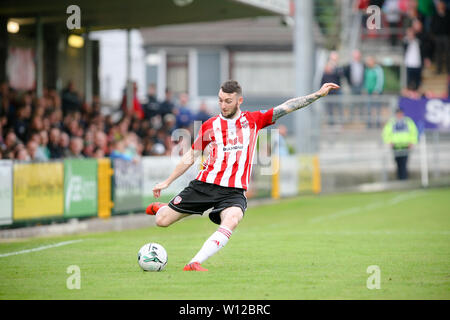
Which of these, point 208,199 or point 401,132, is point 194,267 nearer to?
point 208,199

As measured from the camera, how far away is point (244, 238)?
12.7m

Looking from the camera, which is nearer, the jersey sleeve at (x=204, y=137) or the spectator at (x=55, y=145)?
the jersey sleeve at (x=204, y=137)

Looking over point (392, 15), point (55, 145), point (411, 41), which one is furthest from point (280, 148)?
point (392, 15)

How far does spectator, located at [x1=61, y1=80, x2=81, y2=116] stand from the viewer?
21.7 meters

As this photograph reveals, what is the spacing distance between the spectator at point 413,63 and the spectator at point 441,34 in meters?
1.97

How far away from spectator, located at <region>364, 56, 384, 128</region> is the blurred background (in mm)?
45

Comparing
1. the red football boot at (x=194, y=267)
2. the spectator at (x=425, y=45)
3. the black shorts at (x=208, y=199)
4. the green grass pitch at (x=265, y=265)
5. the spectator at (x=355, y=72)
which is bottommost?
the green grass pitch at (x=265, y=265)

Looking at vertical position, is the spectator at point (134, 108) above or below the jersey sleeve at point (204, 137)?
above

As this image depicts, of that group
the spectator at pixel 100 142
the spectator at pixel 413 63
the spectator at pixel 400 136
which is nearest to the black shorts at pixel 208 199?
the spectator at pixel 100 142

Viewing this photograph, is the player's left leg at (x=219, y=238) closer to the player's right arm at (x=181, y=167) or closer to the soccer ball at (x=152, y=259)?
the soccer ball at (x=152, y=259)

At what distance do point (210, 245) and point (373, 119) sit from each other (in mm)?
18885

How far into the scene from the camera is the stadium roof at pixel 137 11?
20406 millimetres

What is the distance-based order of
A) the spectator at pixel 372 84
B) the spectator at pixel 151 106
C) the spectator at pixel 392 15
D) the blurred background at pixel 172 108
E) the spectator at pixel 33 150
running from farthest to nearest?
the spectator at pixel 392 15, the spectator at pixel 372 84, the spectator at pixel 151 106, the blurred background at pixel 172 108, the spectator at pixel 33 150

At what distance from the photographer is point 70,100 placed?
21.8 meters
